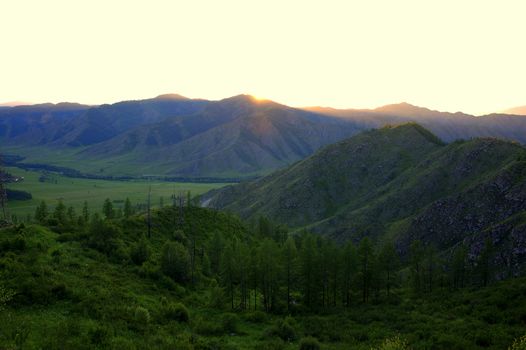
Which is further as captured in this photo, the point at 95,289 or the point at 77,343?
the point at 95,289

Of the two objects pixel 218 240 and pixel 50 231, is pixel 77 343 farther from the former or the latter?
pixel 218 240

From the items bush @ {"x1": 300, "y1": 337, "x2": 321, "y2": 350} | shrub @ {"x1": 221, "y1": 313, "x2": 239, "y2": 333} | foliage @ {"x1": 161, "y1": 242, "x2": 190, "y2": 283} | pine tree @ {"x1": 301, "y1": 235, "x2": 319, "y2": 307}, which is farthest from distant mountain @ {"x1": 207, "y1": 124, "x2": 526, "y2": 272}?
foliage @ {"x1": 161, "y1": 242, "x2": 190, "y2": 283}

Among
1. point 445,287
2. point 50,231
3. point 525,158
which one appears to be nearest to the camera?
point 50,231

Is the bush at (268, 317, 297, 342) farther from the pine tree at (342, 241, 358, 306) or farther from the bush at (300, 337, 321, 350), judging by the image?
the pine tree at (342, 241, 358, 306)

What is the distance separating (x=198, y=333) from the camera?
43.1 meters

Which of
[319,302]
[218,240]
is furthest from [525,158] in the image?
[218,240]

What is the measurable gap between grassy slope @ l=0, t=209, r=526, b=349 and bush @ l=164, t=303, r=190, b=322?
0.99 meters

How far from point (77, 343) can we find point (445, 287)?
77.5 metres

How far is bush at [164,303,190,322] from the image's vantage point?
149ft

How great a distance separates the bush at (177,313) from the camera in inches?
1792

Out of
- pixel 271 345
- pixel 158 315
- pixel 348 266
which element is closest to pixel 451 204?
pixel 348 266

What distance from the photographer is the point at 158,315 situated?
1715 inches

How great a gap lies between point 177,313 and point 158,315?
3143mm

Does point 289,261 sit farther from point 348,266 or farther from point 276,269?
point 348,266
